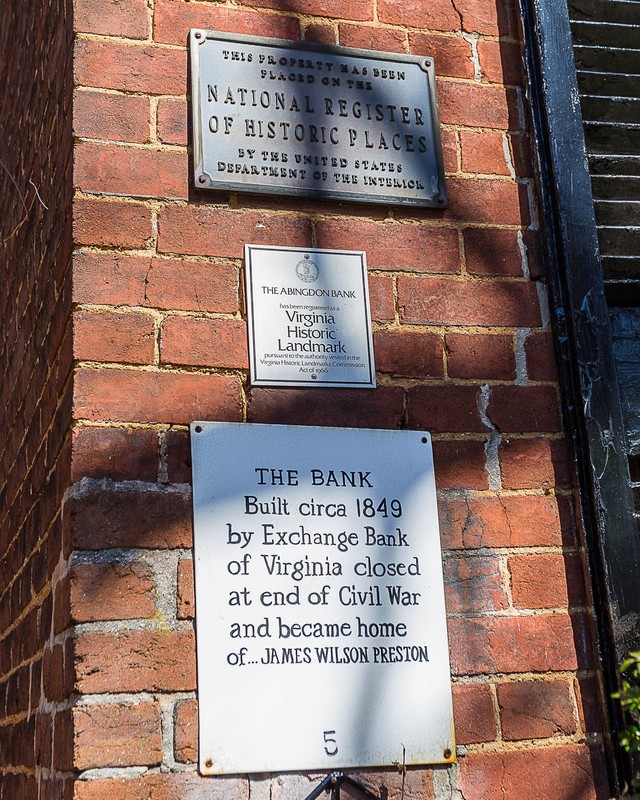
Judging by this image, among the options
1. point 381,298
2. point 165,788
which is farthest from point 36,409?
point 165,788

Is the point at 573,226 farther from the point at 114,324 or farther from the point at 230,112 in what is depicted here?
the point at 114,324

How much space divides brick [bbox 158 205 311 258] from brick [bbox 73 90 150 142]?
0.17 metres

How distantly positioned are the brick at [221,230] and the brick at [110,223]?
0.12ft

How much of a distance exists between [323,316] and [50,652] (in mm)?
791

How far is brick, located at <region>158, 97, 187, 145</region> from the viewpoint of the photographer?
76.4 inches

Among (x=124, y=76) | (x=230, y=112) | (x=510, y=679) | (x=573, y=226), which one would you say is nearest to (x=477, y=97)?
(x=573, y=226)

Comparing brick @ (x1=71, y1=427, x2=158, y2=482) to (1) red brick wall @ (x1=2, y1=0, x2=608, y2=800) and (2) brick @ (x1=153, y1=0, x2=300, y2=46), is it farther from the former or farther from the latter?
(2) brick @ (x1=153, y1=0, x2=300, y2=46)

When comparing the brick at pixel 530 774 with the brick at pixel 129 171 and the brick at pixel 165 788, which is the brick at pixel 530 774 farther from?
the brick at pixel 129 171

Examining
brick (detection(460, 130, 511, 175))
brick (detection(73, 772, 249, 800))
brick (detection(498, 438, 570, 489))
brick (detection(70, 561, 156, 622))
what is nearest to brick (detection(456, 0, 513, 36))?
brick (detection(460, 130, 511, 175))

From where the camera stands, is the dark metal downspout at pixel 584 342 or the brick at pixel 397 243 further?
the brick at pixel 397 243

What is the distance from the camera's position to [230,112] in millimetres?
1979

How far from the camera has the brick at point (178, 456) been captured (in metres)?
1.74

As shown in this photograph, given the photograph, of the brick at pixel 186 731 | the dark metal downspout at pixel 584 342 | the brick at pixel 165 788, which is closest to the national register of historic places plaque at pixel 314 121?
the dark metal downspout at pixel 584 342

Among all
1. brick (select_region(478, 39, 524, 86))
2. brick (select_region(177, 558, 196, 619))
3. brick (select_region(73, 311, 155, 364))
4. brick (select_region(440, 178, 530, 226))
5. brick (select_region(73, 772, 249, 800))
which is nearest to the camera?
brick (select_region(73, 772, 249, 800))
